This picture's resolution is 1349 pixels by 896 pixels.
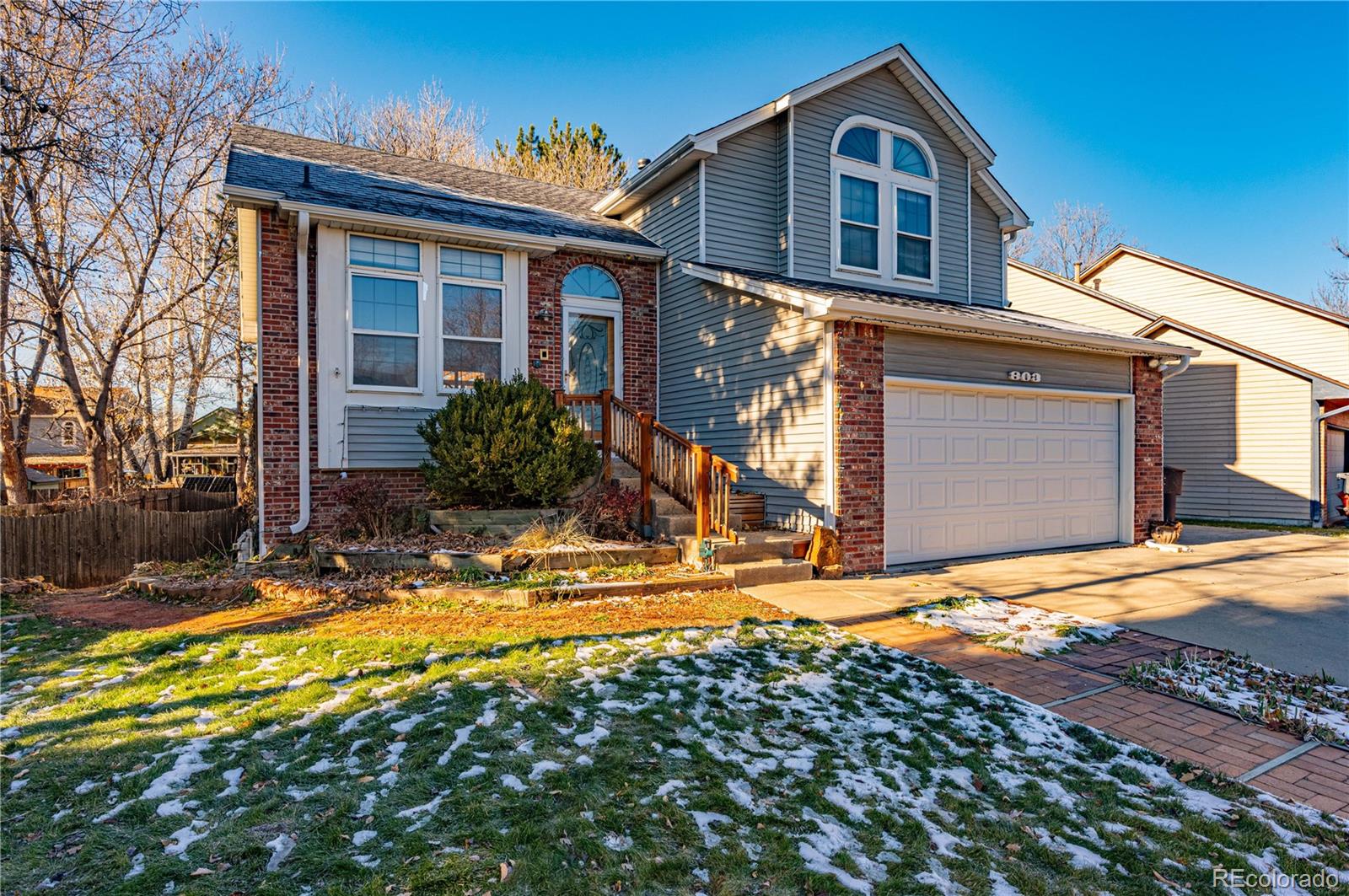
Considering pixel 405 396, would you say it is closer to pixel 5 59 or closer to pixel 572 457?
pixel 572 457

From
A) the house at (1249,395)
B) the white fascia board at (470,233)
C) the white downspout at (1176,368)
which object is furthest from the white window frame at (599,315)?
the house at (1249,395)

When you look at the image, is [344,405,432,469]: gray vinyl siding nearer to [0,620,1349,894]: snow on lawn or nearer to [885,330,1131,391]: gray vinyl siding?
[0,620,1349,894]: snow on lawn

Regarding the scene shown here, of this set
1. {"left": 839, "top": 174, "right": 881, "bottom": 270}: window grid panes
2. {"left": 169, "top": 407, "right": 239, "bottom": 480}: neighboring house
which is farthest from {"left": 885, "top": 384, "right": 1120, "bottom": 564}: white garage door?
{"left": 169, "top": 407, "right": 239, "bottom": 480}: neighboring house

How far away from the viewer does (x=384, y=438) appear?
29.7 ft

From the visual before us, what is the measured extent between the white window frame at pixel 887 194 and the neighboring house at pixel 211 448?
16257 mm

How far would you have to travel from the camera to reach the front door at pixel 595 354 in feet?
36.0

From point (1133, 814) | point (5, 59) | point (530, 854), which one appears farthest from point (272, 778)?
point (5, 59)

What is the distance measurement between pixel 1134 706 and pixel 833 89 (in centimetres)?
942

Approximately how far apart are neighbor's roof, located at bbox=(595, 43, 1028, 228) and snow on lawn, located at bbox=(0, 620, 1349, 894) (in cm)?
789

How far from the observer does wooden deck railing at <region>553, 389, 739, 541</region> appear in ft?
25.8

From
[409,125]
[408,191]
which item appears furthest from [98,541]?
[409,125]

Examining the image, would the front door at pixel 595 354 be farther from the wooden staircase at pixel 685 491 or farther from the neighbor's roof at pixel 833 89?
the neighbor's roof at pixel 833 89

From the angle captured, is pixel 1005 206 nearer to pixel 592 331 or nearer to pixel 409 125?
pixel 592 331

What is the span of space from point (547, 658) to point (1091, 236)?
35112 mm
